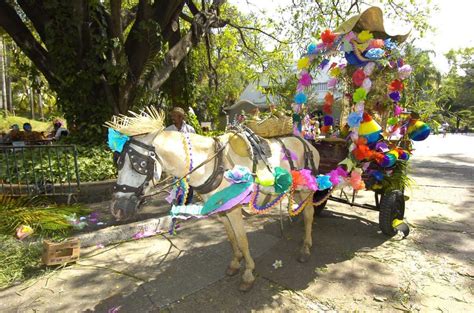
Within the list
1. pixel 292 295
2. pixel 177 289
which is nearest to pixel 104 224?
pixel 177 289

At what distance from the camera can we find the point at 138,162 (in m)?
2.83

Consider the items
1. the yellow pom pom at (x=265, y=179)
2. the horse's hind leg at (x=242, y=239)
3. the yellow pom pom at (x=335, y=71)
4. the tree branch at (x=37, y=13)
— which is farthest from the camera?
the tree branch at (x=37, y=13)

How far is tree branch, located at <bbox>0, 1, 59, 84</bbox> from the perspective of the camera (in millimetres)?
8007

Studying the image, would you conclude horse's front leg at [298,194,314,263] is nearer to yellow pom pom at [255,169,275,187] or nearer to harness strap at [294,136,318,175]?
harness strap at [294,136,318,175]

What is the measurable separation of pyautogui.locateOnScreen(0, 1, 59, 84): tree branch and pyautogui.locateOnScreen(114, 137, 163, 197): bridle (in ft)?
23.2

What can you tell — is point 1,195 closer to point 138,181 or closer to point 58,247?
point 58,247

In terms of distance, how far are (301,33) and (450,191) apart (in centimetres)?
783

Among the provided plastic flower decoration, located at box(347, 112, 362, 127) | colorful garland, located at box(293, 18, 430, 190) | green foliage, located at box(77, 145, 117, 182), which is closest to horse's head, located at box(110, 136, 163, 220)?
colorful garland, located at box(293, 18, 430, 190)

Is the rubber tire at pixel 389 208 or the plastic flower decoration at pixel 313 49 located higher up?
the plastic flower decoration at pixel 313 49

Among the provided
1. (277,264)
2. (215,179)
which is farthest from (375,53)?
(277,264)

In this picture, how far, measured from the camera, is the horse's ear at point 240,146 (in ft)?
11.7

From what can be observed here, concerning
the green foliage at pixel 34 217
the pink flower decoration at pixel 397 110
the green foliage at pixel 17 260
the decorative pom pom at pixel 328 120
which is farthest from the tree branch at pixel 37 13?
the pink flower decoration at pixel 397 110

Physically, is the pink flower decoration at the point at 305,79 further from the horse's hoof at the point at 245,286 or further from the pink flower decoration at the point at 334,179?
the horse's hoof at the point at 245,286

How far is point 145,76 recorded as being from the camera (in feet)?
28.9
